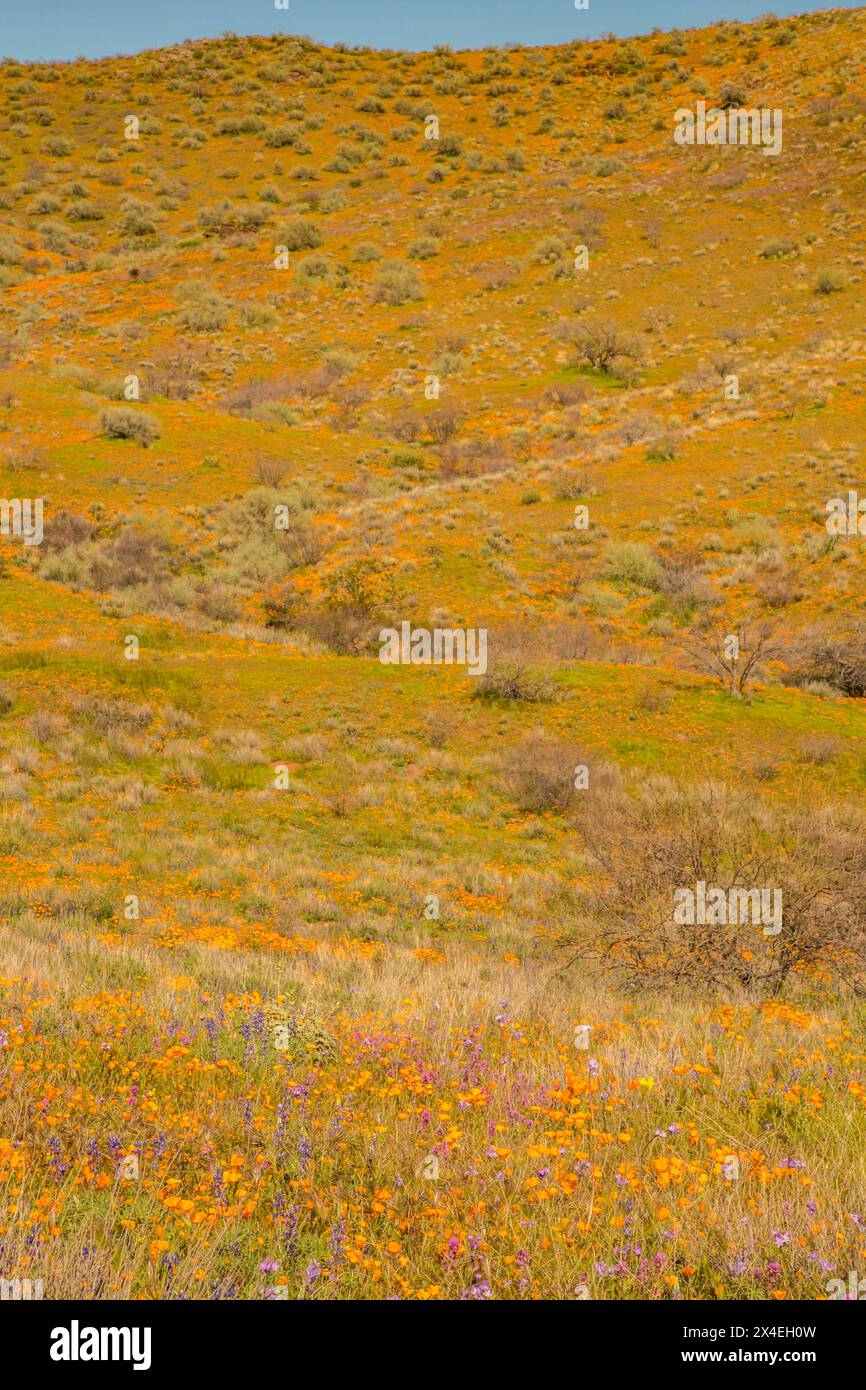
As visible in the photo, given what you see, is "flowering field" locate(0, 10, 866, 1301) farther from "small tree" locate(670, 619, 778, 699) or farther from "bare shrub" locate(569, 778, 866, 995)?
"small tree" locate(670, 619, 778, 699)

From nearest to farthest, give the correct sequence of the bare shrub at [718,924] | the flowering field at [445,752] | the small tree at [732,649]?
1. the flowering field at [445,752]
2. the bare shrub at [718,924]
3. the small tree at [732,649]

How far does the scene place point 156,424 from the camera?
123 feet

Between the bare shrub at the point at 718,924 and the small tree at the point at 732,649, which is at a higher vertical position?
the small tree at the point at 732,649

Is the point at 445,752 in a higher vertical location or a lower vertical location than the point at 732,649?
lower

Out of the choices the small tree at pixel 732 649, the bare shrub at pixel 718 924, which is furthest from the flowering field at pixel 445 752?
the small tree at pixel 732 649

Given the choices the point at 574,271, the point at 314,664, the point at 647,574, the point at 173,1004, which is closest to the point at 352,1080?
the point at 173,1004

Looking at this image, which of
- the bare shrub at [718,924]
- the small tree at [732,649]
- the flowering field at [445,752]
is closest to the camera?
the flowering field at [445,752]

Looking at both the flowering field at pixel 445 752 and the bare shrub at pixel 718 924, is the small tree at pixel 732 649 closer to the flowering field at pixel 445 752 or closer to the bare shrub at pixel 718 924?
the flowering field at pixel 445 752

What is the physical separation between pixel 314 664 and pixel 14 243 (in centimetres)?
6563

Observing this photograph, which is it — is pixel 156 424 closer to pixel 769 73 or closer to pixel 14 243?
pixel 14 243

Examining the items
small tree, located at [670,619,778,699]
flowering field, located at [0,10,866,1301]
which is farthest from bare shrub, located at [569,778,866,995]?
small tree, located at [670,619,778,699]

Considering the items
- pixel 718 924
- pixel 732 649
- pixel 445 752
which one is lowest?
pixel 718 924

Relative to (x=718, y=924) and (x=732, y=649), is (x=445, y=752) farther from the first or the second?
(x=718, y=924)

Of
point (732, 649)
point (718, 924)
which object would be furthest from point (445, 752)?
point (718, 924)
